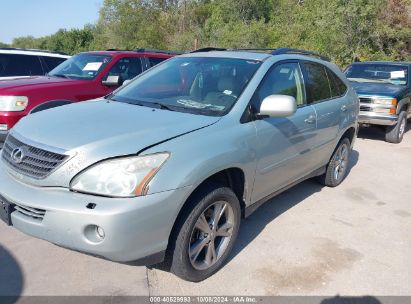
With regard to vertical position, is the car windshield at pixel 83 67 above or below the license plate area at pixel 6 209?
above

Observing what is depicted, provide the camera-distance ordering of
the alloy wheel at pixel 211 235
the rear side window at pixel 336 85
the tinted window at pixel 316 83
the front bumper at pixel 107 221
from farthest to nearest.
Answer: the rear side window at pixel 336 85, the tinted window at pixel 316 83, the alloy wheel at pixel 211 235, the front bumper at pixel 107 221

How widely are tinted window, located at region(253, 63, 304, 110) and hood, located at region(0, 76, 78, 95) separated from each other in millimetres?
3556

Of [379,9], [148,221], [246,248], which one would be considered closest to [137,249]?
[148,221]

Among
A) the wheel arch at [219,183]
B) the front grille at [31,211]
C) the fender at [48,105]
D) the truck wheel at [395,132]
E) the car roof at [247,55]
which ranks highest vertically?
the car roof at [247,55]

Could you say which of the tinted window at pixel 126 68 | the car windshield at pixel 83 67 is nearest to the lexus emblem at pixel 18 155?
the car windshield at pixel 83 67

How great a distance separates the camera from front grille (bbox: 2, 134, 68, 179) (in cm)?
260

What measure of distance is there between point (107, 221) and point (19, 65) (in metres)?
6.70

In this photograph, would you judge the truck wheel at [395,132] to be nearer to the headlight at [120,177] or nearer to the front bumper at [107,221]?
the front bumper at [107,221]

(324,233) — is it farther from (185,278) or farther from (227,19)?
(227,19)

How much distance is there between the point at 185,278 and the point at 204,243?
291mm

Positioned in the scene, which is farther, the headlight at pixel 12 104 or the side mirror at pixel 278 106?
the headlight at pixel 12 104

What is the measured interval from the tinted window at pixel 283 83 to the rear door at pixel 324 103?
181mm

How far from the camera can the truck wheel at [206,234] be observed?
2.76m

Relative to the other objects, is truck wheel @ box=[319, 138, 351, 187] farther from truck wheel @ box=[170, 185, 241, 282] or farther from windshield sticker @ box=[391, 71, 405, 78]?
windshield sticker @ box=[391, 71, 405, 78]
